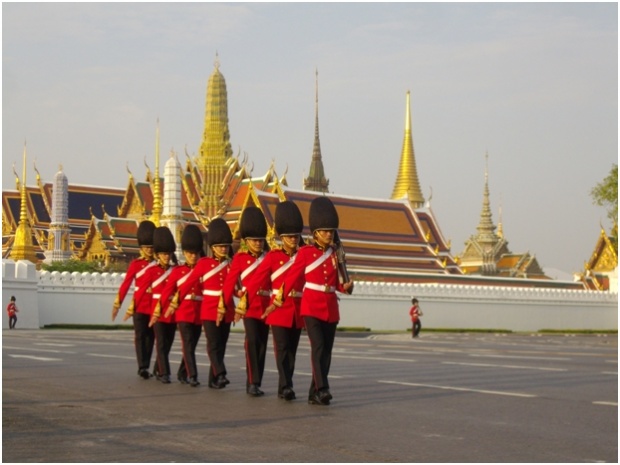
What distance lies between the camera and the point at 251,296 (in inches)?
434

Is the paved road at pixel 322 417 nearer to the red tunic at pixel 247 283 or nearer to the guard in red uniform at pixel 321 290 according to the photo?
the guard in red uniform at pixel 321 290

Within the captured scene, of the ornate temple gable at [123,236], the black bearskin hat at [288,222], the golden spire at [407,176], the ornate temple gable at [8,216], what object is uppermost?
the golden spire at [407,176]

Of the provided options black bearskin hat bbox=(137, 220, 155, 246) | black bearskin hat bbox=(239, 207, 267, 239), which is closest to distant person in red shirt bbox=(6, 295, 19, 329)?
black bearskin hat bbox=(137, 220, 155, 246)

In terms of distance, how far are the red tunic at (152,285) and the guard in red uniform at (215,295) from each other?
634mm

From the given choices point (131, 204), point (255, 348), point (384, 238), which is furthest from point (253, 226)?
point (131, 204)

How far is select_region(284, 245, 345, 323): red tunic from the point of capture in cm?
1020

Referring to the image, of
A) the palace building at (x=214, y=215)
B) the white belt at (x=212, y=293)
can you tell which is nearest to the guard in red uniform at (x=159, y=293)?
the white belt at (x=212, y=293)

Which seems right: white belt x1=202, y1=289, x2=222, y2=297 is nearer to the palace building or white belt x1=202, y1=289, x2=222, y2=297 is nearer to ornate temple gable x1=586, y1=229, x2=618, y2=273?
the palace building

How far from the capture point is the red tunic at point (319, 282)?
10203 millimetres

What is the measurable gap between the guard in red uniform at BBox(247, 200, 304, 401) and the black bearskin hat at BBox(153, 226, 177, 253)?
8.08 feet

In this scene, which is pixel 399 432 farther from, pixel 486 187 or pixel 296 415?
pixel 486 187

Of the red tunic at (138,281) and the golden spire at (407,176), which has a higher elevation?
the golden spire at (407,176)

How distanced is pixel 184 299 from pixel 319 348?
8.82 feet

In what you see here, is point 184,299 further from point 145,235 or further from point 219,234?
point 145,235
